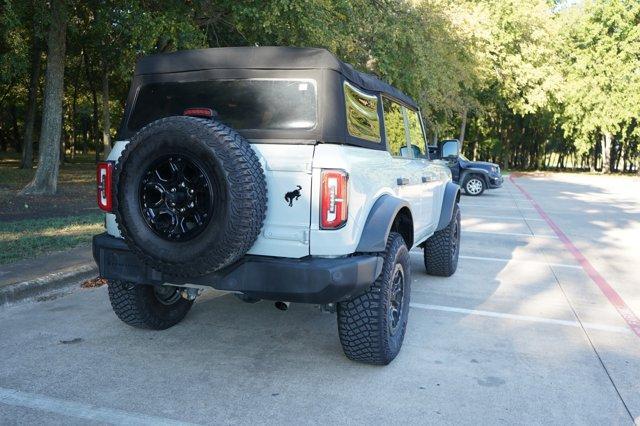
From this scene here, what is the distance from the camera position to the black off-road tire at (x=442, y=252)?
21.4 ft

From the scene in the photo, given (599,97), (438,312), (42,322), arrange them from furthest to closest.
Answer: (599,97) → (438,312) → (42,322)

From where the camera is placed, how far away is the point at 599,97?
37469 mm

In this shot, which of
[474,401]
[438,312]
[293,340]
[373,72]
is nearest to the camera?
[474,401]

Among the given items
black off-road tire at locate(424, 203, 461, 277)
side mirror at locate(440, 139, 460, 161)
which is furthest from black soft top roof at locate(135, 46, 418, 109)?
black off-road tire at locate(424, 203, 461, 277)

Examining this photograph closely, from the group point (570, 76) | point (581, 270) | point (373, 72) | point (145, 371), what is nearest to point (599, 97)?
point (570, 76)

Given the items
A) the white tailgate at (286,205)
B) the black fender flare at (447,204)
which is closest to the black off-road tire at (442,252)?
the black fender flare at (447,204)

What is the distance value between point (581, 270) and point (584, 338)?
10.1ft

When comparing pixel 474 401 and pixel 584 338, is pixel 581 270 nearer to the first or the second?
pixel 584 338

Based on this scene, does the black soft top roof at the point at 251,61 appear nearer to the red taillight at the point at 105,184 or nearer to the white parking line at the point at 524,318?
the red taillight at the point at 105,184

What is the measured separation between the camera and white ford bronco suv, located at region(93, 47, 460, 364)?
3.31m

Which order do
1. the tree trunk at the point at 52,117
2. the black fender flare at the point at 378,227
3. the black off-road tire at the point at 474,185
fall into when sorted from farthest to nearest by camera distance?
the black off-road tire at the point at 474,185, the tree trunk at the point at 52,117, the black fender flare at the point at 378,227

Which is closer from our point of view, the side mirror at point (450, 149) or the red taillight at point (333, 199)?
the red taillight at point (333, 199)

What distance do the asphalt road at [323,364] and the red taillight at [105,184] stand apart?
107 centimetres

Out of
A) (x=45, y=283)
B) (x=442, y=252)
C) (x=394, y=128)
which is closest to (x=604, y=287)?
(x=442, y=252)
